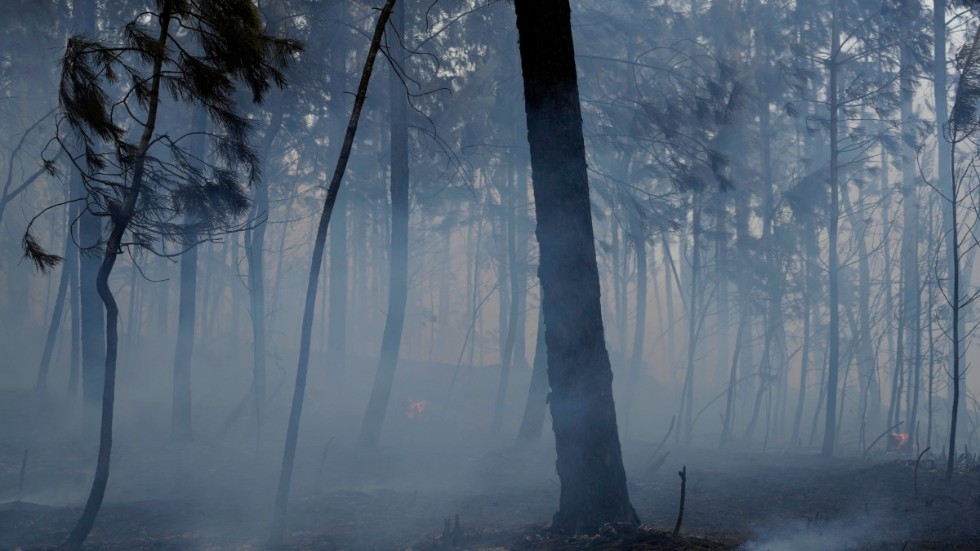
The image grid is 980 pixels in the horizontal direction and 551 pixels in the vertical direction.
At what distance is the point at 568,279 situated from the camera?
21.9 feet

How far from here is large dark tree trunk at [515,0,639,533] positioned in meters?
6.59

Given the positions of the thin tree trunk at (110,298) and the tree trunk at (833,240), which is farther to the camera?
the tree trunk at (833,240)

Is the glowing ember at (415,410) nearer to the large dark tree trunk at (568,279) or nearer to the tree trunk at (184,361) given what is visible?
the tree trunk at (184,361)

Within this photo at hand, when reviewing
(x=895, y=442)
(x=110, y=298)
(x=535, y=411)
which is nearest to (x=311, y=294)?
(x=110, y=298)

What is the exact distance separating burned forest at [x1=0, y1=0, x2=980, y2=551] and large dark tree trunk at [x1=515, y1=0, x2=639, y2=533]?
1.0 inches

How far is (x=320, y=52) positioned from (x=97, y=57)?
26.4 feet

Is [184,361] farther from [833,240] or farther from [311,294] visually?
[833,240]

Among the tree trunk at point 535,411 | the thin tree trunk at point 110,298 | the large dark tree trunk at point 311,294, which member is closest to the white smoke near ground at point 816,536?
the large dark tree trunk at point 311,294

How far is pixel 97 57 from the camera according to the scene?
8.16 meters

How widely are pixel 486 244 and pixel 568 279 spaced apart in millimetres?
25567

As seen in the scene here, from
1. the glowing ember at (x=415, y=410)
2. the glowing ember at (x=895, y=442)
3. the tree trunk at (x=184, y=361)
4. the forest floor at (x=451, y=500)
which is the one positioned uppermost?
the tree trunk at (x=184, y=361)

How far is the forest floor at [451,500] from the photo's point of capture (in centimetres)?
744

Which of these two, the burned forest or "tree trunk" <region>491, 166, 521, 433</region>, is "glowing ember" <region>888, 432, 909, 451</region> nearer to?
the burned forest

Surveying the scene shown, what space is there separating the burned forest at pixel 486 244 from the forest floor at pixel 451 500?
0.08m
